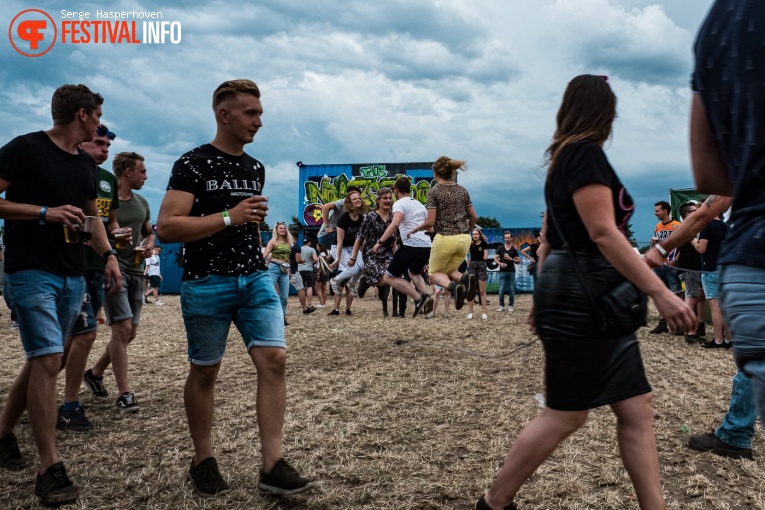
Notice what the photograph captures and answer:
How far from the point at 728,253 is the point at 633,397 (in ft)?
3.28

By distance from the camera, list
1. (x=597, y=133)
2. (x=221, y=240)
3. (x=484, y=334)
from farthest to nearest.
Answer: (x=484, y=334), (x=221, y=240), (x=597, y=133)

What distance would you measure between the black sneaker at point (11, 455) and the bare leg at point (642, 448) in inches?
126

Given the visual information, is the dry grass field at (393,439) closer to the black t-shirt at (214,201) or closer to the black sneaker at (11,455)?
the black sneaker at (11,455)

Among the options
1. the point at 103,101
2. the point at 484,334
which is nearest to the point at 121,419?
the point at 103,101

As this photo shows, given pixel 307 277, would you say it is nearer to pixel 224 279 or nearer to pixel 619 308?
pixel 224 279

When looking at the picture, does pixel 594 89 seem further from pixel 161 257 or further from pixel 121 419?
pixel 161 257

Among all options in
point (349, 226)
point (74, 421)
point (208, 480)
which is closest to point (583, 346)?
point (208, 480)

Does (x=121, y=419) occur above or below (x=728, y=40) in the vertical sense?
below

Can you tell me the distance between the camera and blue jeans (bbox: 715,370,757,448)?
11.8ft

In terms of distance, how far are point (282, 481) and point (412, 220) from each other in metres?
6.00

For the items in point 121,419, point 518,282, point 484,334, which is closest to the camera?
point 121,419

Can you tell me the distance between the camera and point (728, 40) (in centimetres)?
138

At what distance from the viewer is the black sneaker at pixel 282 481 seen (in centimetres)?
288

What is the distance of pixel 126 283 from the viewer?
196 inches
